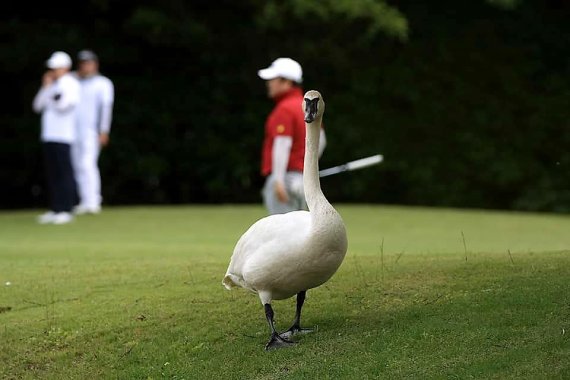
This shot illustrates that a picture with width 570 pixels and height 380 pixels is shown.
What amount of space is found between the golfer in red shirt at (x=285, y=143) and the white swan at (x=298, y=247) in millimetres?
2434

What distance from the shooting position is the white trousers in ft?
66.3

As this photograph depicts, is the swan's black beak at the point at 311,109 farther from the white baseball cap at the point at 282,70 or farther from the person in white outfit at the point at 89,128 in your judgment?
the person in white outfit at the point at 89,128

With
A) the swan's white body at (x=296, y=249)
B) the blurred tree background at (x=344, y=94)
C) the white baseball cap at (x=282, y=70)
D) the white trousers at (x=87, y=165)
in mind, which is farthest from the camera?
the blurred tree background at (x=344, y=94)

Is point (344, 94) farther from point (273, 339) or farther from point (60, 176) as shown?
point (273, 339)

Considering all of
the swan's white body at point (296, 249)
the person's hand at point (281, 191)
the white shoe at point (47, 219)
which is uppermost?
the person's hand at point (281, 191)

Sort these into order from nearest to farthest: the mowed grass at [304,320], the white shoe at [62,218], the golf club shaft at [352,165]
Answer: the mowed grass at [304,320] < the golf club shaft at [352,165] < the white shoe at [62,218]

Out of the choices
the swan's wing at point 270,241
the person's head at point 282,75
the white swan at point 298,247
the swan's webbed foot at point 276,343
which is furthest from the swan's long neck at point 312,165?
the person's head at point 282,75

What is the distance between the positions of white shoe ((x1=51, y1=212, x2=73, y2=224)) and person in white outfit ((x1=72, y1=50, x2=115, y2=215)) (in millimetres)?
1230

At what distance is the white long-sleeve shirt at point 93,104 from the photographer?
20.3 meters

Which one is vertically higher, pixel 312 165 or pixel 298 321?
pixel 312 165

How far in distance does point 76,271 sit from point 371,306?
11.6 ft

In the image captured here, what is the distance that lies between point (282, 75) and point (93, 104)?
9.61 metres

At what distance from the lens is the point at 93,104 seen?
20375 mm

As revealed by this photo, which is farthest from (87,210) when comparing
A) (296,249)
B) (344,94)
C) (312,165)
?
(296,249)
